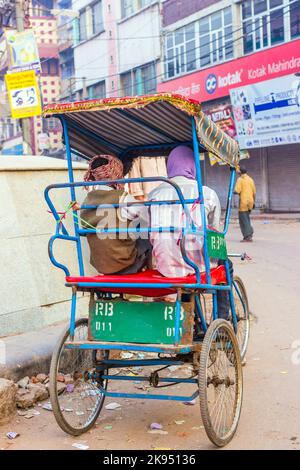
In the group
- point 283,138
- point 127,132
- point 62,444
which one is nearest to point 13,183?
point 127,132

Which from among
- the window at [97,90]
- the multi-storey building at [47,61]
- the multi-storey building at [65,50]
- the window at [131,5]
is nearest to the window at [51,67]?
the multi-storey building at [47,61]

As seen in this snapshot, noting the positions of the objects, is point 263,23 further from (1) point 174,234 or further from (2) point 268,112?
(1) point 174,234

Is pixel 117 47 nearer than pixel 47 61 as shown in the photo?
Yes

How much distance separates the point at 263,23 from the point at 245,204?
9.80 meters

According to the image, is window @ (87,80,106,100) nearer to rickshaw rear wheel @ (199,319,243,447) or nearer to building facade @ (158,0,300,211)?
building facade @ (158,0,300,211)

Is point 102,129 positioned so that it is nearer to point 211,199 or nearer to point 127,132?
point 127,132

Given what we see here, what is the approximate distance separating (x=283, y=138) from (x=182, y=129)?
17389 mm

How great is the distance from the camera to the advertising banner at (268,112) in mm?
20750

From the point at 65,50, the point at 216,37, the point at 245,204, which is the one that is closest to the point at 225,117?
the point at 216,37

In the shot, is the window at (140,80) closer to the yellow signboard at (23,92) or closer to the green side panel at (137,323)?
the yellow signboard at (23,92)

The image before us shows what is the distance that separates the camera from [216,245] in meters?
4.39

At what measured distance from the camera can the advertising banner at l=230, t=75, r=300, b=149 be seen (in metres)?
20.8

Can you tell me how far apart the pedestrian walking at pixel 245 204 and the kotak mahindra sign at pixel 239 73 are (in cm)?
684

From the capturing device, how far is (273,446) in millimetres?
3717
